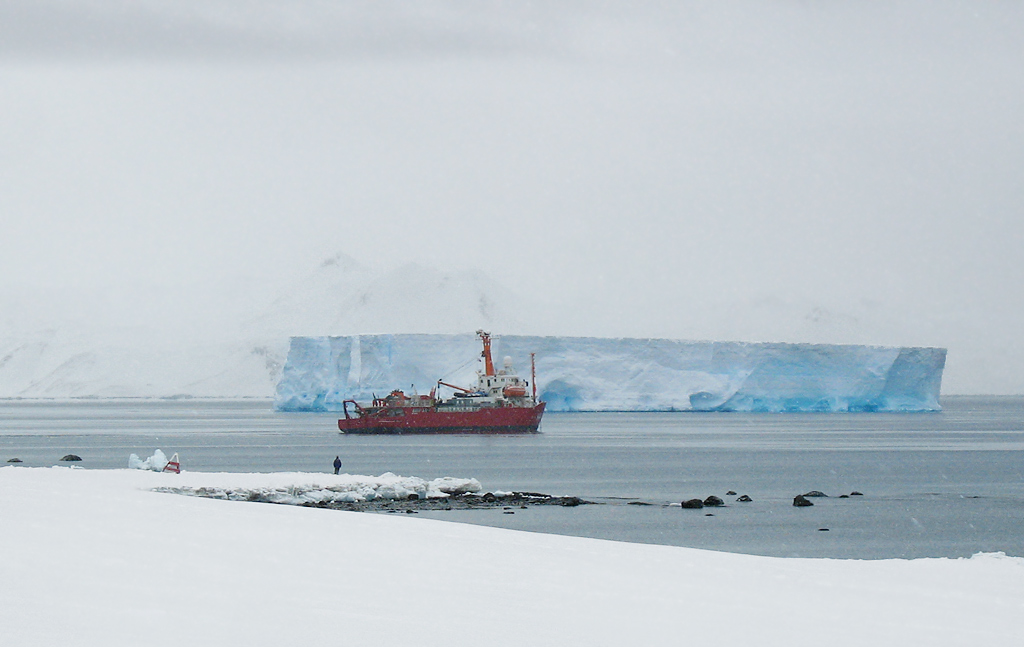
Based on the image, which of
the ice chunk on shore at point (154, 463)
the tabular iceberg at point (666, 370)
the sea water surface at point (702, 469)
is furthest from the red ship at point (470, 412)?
the ice chunk on shore at point (154, 463)

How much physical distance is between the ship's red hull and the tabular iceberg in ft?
17.0

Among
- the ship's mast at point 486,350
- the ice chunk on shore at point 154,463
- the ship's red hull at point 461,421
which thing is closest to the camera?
the ice chunk on shore at point 154,463

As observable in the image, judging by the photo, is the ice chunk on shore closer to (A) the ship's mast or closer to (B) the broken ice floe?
(B) the broken ice floe

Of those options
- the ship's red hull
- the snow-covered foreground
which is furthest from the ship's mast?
the snow-covered foreground

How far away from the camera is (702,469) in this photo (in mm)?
30094

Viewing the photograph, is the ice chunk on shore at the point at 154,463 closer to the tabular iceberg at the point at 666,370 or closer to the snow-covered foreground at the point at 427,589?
the snow-covered foreground at the point at 427,589

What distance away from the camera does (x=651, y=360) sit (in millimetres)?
52750

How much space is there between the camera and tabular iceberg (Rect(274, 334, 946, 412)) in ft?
173

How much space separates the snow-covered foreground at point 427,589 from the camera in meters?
5.65

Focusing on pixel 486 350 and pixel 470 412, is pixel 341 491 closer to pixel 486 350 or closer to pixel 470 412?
pixel 470 412

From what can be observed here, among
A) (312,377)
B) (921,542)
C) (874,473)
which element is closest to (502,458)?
(874,473)

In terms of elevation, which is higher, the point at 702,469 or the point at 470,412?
the point at 470,412

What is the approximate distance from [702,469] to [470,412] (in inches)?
629

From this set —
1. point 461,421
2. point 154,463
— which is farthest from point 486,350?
point 154,463
